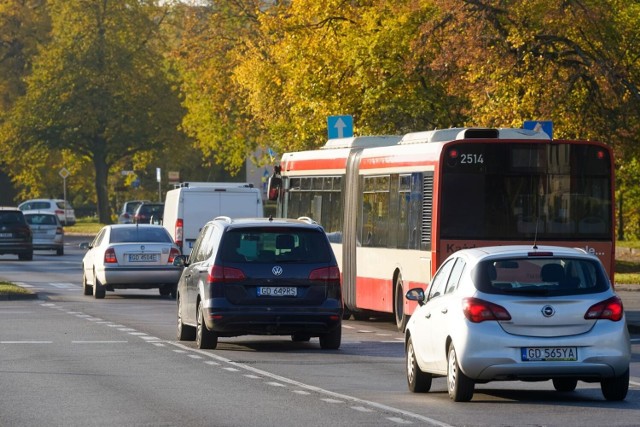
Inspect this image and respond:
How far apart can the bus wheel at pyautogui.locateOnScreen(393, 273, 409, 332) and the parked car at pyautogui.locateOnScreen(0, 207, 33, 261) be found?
31.0 meters

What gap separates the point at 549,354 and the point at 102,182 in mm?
80875

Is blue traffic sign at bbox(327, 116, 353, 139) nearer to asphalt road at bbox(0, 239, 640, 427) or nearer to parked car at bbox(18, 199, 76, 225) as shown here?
asphalt road at bbox(0, 239, 640, 427)

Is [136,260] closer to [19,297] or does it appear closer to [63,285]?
[19,297]

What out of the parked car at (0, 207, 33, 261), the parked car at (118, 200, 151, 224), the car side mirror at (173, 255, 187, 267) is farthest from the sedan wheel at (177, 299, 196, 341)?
the parked car at (118, 200, 151, 224)

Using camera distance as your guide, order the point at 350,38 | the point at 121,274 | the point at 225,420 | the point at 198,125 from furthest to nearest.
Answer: the point at 198,125, the point at 350,38, the point at 121,274, the point at 225,420

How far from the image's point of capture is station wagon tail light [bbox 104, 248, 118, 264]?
113 feet

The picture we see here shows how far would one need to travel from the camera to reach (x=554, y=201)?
2375cm

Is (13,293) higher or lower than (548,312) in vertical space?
lower

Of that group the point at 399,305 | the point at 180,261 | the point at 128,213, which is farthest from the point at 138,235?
the point at 128,213

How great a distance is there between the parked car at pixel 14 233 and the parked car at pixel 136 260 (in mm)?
20734

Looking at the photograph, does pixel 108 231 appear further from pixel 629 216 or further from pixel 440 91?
pixel 629 216

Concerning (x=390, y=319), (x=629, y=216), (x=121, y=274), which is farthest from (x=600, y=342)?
(x=629, y=216)

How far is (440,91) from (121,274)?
12.6 metres

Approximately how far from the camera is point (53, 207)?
90.2m
